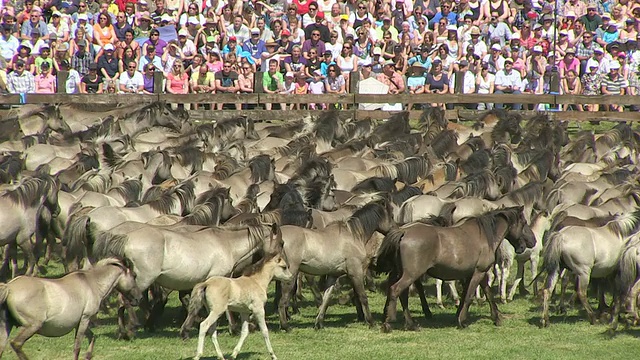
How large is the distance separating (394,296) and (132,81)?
14886mm

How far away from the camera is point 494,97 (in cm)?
2866

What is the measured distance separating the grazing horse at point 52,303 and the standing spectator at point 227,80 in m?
16.1

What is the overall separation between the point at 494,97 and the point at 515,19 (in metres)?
3.45

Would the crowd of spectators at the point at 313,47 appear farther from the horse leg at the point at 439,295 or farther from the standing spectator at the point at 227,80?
the horse leg at the point at 439,295

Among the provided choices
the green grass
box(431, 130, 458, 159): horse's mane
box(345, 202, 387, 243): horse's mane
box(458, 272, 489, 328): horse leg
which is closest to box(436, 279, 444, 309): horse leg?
the green grass

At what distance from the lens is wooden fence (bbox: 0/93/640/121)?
27.2m

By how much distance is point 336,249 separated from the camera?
48.9ft

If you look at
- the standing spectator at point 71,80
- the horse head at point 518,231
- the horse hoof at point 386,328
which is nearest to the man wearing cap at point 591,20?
the standing spectator at point 71,80

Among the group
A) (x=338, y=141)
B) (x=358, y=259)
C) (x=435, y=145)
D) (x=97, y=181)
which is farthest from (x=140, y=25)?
(x=358, y=259)

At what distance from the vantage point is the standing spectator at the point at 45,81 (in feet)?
89.2

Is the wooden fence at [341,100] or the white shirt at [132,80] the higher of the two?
the white shirt at [132,80]

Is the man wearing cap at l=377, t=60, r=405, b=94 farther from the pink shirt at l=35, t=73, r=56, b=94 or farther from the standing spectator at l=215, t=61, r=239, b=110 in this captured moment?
the pink shirt at l=35, t=73, r=56, b=94

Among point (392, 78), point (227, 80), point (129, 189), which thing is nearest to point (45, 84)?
point (227, 80)

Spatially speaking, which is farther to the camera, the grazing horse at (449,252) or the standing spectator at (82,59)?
the standing spectator at (82,59)
